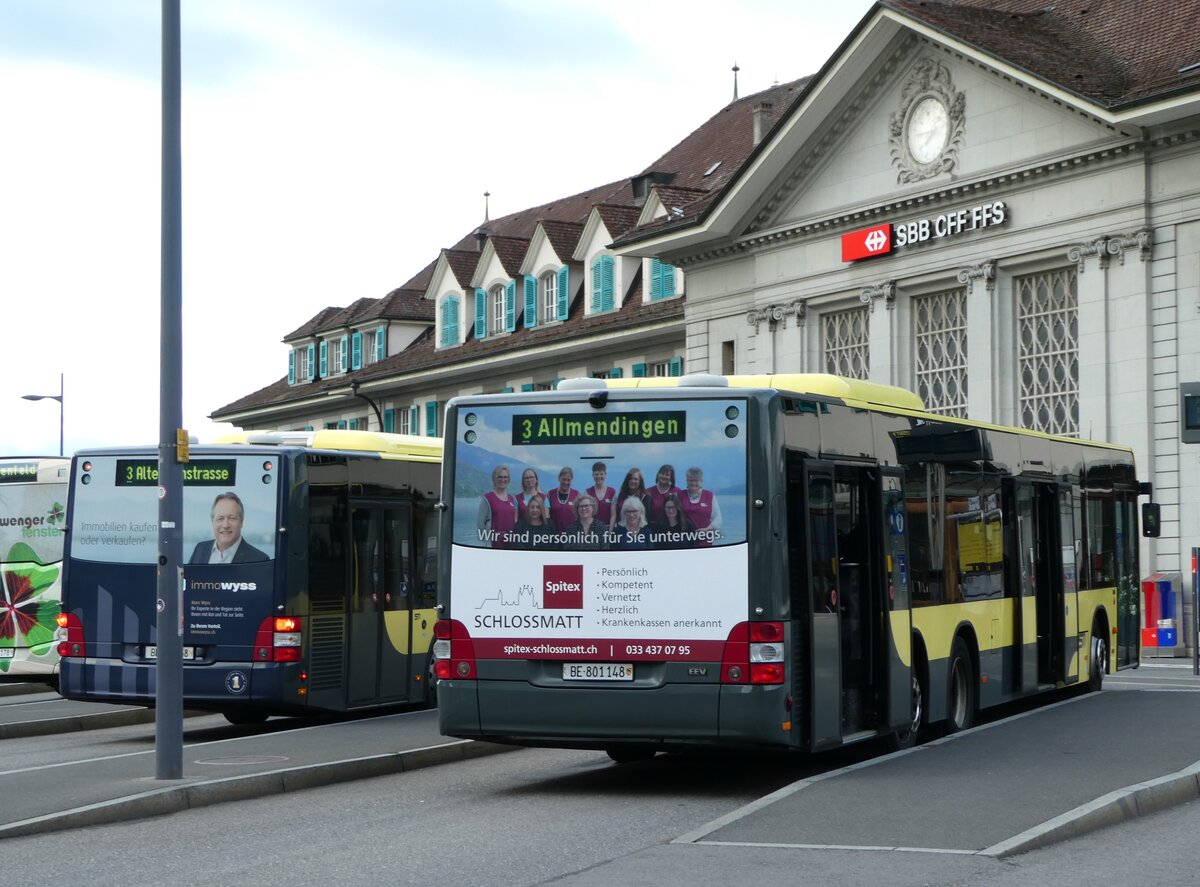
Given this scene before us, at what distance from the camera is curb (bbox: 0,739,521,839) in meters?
11.8

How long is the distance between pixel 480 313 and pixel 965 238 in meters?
23.6

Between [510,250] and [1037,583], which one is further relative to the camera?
[510,250]

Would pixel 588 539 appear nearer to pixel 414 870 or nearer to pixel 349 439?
pixel 414 870

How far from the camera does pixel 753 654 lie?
1262cm

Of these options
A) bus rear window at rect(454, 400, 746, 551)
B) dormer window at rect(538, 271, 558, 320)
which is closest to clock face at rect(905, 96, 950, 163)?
dormer window at rect(538, 271, 558, 320)

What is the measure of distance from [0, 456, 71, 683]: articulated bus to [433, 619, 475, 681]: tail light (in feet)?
46.6

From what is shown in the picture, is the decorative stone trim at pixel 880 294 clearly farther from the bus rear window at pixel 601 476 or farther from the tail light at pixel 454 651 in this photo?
the tail light at pixel 454 651

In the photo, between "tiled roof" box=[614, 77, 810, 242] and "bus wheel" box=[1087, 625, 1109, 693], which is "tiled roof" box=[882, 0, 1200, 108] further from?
"bus wheel" box=[1087, 625, 1109, 693]

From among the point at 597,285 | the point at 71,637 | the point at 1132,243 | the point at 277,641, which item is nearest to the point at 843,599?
the point at 277,641

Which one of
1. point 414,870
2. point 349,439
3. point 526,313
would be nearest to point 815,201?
point 526,313

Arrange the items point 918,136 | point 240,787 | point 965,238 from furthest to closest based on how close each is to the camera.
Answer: point 918,136 → point 965,238 → point 240,787

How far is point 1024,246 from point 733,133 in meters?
19.1

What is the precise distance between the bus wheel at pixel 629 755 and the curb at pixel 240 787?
57.1 inches

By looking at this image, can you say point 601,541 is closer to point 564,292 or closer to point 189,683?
point 189,683
